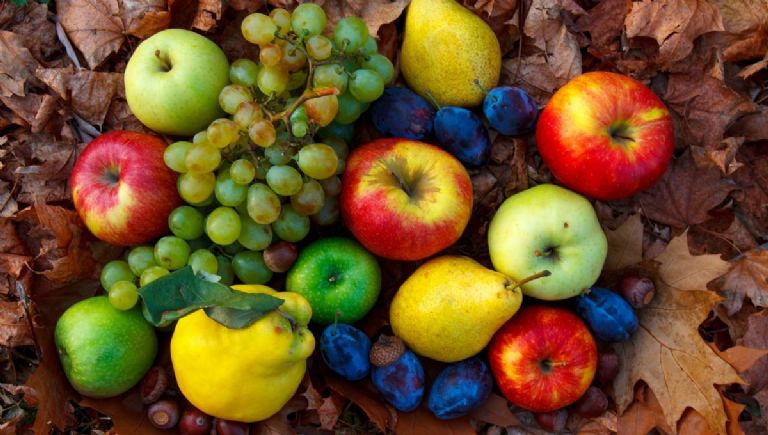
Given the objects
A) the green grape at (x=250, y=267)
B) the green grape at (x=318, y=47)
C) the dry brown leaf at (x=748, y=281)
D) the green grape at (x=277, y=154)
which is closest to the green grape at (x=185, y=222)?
the green grape at (x=250, y=267)

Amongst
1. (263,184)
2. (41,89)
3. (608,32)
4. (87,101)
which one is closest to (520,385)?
(263,184)

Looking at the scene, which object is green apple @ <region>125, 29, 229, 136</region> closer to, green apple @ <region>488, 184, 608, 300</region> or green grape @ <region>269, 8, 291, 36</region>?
green grape @ <region>269, 8, 291, 36</region>

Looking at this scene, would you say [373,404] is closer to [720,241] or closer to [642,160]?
[642,160]

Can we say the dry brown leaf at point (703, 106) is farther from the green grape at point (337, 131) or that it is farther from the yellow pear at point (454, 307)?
the green grape at point (337, 131)

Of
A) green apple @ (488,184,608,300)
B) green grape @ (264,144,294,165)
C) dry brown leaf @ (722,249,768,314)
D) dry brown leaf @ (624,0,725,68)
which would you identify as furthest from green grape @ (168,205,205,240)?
dry brown leaf @ (722,249,768,314)

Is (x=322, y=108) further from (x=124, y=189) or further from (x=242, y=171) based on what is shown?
(x=124, y=189)
